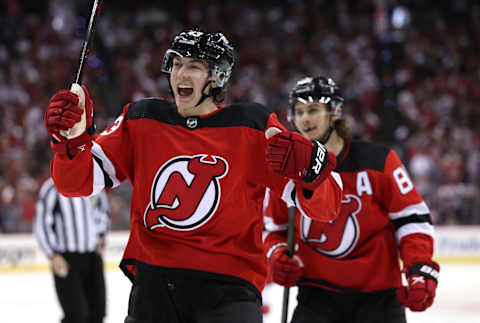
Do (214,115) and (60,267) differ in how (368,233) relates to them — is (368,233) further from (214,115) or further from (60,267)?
(60,267)

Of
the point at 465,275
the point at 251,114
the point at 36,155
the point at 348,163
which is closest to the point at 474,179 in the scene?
the point at 465,275

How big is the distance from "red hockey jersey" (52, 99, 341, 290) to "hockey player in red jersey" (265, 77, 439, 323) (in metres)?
0.63

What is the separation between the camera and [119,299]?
6.02 m

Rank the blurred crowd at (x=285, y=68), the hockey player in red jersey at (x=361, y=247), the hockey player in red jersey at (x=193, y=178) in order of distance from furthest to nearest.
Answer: the blurred crowd at (x=285, y=68) < the hockey player in red jersey at (x=361, y=247) < the hockey player in red jersey at (x=193, y=178)

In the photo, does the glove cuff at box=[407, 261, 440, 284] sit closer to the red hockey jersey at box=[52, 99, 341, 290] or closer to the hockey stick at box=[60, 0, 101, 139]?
the red hockey jersey at box=[52, 99, 341, 290]

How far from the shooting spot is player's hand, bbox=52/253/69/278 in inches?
161

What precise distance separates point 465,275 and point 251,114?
6264mm

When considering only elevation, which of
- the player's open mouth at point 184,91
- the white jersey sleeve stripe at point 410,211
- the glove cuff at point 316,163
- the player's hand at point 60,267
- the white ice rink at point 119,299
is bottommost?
the white ice rink at point 119,299

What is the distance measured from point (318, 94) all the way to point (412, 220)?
634mm

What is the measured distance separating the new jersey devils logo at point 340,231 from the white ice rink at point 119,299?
231 centimetres

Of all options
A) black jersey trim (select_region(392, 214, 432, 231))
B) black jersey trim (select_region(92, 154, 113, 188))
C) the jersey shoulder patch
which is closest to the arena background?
black jersey trim (select_region(392, 214, 432, 231))

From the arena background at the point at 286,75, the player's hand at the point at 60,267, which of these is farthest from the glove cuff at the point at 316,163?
the arena background at the point at 286,75

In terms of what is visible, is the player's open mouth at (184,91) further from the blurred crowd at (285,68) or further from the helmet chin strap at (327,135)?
the blurred crowd at (285,68)

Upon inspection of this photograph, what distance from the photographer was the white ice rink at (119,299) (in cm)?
536
